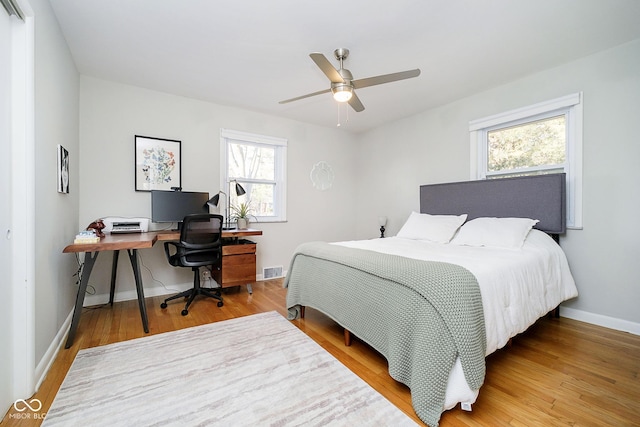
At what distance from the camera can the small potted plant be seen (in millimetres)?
3695

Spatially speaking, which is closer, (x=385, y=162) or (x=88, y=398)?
(x=88, y=398)

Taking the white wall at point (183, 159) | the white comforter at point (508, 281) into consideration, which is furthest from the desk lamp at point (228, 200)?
the white comforter at point (508, 281)

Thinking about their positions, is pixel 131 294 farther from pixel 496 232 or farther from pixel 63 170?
pixel 496 232

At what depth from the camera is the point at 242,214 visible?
3.80 meters

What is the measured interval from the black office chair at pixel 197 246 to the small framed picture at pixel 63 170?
94cm

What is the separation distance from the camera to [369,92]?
3314 millimetres

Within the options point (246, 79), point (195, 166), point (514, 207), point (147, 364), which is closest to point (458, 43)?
point (514, 207)

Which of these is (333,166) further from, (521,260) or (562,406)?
(562,406)

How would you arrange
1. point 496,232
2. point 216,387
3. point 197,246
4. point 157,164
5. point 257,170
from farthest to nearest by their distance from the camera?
point 257,170 → point 157,164 → point 197,246 → point 496,232 → point 216,387

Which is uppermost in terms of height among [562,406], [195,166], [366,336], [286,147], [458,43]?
[458,43]

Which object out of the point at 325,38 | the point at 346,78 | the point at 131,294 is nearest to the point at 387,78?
the point at 346,78

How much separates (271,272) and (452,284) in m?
3.13

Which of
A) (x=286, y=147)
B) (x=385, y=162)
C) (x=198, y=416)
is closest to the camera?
(x=198, y=416)

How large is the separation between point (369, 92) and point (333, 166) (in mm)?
1682
